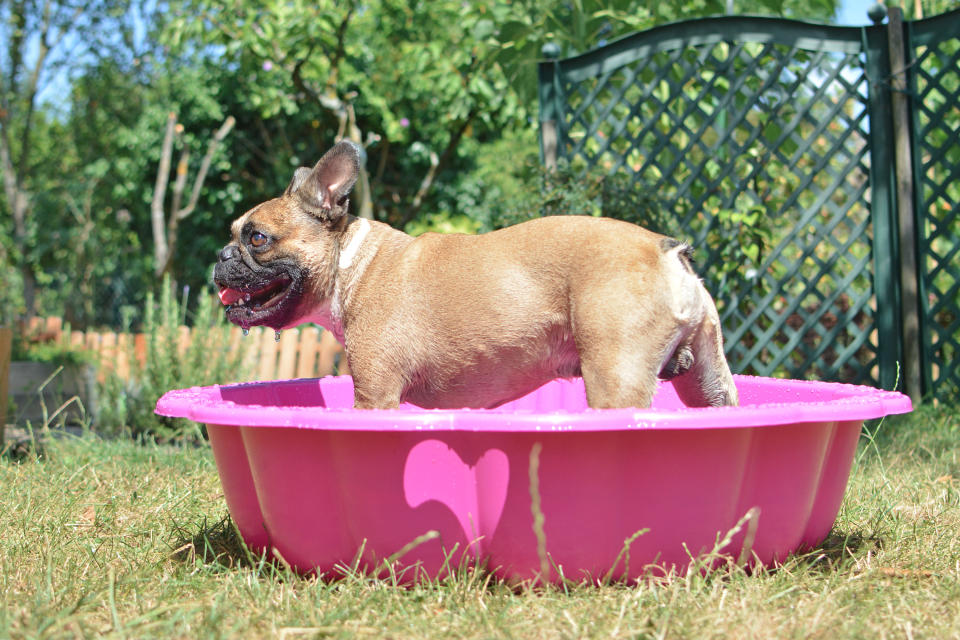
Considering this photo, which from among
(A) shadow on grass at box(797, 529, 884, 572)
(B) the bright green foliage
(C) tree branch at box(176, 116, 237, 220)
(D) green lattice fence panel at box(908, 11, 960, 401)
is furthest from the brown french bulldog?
Answer: (C) tree branch at box(176, 116, 237, 220)

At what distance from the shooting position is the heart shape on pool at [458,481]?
2150 mm

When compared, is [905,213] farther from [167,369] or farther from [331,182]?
[167,369]

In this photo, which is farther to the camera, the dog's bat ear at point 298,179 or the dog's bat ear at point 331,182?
the dog's bat ear at point 298,179

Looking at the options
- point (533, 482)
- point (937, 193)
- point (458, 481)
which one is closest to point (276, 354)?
point (937, 193)

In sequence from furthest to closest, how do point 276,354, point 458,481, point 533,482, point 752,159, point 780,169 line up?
point 276,354 → point 780,169 → point 752,159 → point 458,481 → point 533,482

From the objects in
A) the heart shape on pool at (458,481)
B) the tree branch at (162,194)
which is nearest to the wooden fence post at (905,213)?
the heart shape on pool at (458,481)

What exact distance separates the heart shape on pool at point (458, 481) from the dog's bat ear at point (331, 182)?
1.12 m

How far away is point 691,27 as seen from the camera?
19.5 feet

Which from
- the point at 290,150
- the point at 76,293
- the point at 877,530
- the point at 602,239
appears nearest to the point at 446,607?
the point at 602,239

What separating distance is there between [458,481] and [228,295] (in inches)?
50.3

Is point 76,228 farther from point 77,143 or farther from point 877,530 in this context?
point 877,530

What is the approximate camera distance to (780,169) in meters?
6.63

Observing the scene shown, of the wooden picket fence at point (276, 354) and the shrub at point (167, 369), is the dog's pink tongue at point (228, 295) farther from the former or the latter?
the wooden picket fence at point (276, 354)

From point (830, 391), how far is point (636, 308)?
1.26 m
